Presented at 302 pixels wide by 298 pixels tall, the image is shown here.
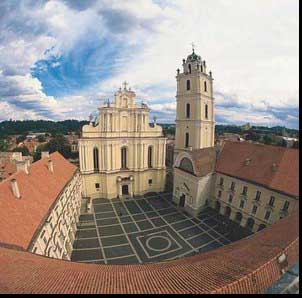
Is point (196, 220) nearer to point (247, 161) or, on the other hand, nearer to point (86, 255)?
point (247, 161)

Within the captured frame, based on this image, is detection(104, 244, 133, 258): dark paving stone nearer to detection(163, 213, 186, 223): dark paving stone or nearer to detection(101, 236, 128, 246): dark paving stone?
detection(101, 236, 128, 246): dark paving stone

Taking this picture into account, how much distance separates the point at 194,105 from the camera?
99.2ft

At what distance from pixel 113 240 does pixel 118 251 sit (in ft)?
6.52

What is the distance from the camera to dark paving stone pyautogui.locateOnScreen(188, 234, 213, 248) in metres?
20.4

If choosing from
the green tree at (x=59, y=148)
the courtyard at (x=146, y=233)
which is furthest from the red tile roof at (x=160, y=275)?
the green tree at (x=59, y=148)

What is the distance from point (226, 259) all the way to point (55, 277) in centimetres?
585

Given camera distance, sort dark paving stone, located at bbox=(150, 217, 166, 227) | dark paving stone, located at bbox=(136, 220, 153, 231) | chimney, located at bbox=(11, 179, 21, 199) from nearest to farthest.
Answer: chimney, located at bbox=(11, 179, 21, 199) → dark paving stone, located at bbox=(136, 220, 153, 231) → dark paving stone, located at bbox=(150, 217, 166, 227)

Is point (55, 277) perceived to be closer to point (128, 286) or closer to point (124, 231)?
point (128, 286)

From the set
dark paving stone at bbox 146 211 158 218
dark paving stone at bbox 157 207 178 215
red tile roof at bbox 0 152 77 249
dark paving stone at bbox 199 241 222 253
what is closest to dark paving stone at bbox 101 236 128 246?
dark paving stone at bbox 146 211 158 218

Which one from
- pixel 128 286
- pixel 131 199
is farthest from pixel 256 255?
pixel 131 199

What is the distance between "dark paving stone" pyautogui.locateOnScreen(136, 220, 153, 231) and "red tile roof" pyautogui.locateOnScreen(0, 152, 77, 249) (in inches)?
404

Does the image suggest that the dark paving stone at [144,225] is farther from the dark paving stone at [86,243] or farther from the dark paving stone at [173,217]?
the dark paving stone at [86,243]

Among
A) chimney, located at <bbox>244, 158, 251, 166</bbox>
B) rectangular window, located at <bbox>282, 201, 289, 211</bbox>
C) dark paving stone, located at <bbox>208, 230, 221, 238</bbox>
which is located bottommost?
dark paving stone, located at <bbox>208, 230, 221, 238</bbox>

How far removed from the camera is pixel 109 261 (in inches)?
714
